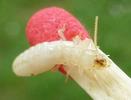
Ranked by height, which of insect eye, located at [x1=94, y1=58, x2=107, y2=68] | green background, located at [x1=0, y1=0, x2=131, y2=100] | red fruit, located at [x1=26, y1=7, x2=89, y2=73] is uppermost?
red fruit, located at [x1=26, y1=7, x2=89, y2=73]

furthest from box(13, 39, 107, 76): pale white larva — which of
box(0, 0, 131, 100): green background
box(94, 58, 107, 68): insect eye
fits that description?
box(0, 0, 131, 100): green background

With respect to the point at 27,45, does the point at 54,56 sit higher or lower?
higher

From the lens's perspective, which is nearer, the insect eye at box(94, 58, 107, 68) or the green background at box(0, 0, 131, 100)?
the insect eye at box(94, 58, 107, 68)

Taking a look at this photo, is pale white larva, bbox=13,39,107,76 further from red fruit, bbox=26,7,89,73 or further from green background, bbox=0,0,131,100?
green background, bbox=0,0,131,100

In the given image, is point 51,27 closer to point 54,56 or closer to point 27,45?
point 54,56

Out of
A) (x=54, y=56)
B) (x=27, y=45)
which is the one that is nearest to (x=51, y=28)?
(x=54, y=56)

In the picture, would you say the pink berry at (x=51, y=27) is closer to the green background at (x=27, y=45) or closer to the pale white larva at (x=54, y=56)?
the pale white larva at (x=54, y=56)
